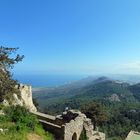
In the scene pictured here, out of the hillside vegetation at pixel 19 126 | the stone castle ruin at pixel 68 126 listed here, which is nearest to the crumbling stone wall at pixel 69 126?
the stone castle ruin at pixel 68 126

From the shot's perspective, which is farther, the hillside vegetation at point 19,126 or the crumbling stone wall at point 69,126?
the crumbling stone wall at point 69,126

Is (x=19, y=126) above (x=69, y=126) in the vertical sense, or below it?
above

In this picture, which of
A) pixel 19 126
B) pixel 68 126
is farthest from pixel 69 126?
pixel 19 126

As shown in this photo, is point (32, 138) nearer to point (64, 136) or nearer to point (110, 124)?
point (64, 136)

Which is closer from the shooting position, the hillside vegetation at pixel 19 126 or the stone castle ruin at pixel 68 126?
the hillside vegetation at pixel 19 126

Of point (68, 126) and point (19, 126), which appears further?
point (68, 126)

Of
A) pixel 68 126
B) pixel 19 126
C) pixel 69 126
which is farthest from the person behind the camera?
pixel 69 126

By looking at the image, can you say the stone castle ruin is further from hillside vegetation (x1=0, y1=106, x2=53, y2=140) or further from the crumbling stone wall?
hillside vegetation (x1=0, y1=106, x2=53, y2=140)

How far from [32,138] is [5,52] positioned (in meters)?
9.06

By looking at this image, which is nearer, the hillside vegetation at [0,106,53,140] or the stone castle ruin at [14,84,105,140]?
the hillside vegetation at [0,106,53,140]

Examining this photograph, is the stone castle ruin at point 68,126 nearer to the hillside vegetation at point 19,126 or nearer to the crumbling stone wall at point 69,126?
the crumbling stone wall at point 69,126

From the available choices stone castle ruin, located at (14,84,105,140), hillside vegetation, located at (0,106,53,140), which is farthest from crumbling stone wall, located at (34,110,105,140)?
hillside vegetation, located at (0,106,53,140)

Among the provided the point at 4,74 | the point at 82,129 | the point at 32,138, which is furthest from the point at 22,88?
the point at 32,138

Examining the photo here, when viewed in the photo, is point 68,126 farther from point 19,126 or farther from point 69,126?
point 19,126
